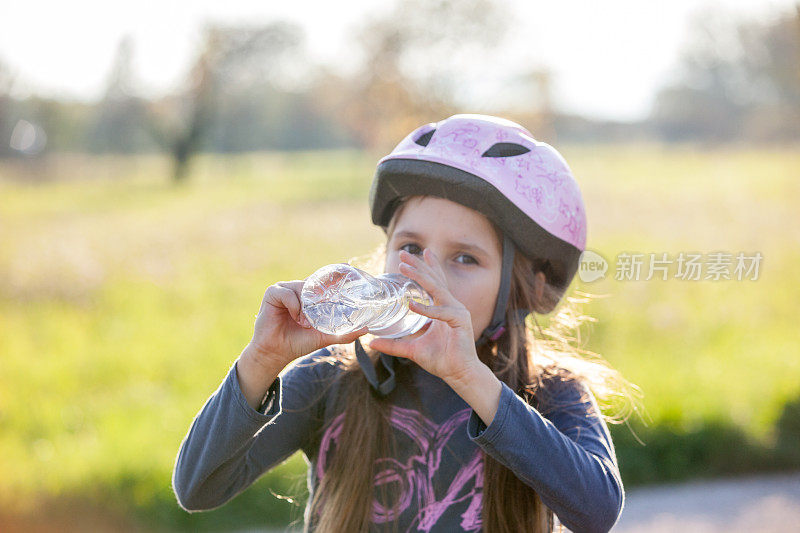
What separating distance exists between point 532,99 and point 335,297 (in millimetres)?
22809

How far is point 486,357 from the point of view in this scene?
8.93 ft

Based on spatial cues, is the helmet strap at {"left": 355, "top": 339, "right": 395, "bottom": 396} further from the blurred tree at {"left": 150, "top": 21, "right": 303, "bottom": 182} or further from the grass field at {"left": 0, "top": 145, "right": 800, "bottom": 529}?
the blurred tree at {"left": 150, "top": 21, "right": 303, "bottom": 182}

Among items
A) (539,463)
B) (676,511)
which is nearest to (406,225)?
(539,463)

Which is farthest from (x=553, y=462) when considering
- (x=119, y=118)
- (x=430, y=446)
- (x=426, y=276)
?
(x=119, y=118)

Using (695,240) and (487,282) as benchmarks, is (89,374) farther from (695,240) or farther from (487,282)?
(695,240)

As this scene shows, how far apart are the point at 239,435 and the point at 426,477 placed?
0.65 metres

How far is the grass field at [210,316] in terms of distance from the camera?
5.13m

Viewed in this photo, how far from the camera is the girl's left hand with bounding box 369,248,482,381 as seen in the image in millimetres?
1970

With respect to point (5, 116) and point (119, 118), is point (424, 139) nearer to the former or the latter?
point (5, 116)

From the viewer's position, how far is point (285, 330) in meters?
2.13

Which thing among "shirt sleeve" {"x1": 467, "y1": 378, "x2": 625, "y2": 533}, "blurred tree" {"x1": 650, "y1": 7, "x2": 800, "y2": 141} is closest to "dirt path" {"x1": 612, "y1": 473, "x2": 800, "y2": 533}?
"shirt sleeve" {"x1": 467, "y1": 378, "x2": 625, "y2": 533}

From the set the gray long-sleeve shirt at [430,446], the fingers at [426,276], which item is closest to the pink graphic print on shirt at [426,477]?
the gray long-sleeve shirt at [430,446]

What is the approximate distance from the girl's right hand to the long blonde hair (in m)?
0.46

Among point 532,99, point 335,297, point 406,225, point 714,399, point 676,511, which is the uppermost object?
point 532,99
